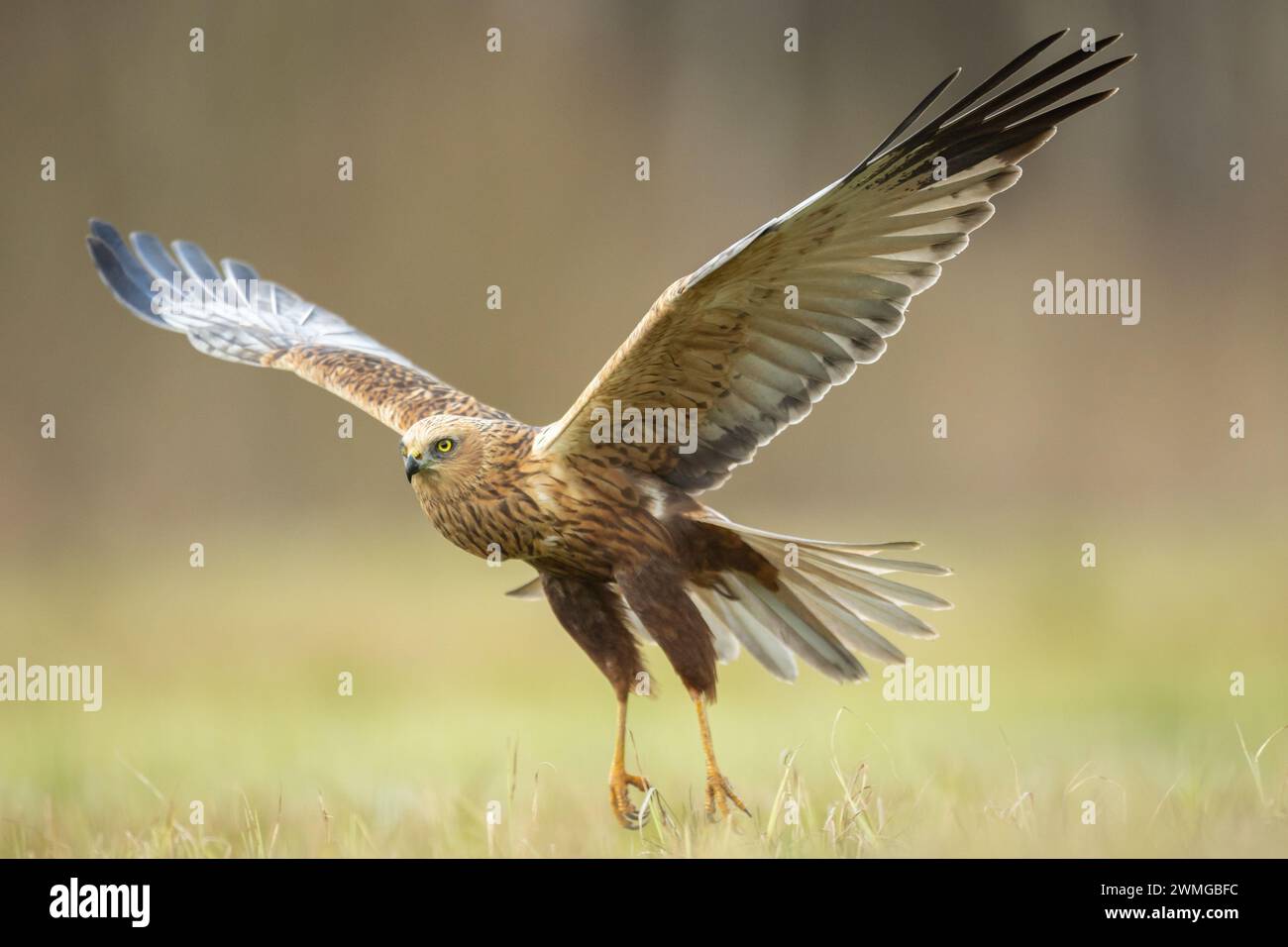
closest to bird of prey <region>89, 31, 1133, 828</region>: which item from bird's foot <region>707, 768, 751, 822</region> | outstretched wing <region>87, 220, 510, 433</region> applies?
bird's foot <region>707, 768, 751, 822</region>

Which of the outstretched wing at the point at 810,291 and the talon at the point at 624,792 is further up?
the outstretched wing at the point at 810,291

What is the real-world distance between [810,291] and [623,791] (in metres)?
1.23

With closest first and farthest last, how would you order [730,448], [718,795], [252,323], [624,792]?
[718,795] < [624,792] < [730,448] < [252,323]

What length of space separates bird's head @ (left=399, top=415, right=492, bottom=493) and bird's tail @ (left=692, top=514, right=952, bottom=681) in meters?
0.56

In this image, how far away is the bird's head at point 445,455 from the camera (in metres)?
3.28

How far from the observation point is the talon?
10.5 feet

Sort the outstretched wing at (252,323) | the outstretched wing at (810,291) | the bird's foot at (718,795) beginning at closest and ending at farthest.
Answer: the outstretched wing at (810,291)
the bird's foot at (718,795)
the outstretched wing at (252,323)

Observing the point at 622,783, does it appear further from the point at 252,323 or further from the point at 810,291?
the point at 252,323

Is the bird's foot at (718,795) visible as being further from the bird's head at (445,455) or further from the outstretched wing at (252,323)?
the outstretched wing at (252,323)

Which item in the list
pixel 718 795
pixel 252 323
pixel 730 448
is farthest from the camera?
pixel 252 323

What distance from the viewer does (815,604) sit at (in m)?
3.42

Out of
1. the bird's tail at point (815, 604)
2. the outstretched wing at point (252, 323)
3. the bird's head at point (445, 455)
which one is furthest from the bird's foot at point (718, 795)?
the outstretched wing at point (252, 323)

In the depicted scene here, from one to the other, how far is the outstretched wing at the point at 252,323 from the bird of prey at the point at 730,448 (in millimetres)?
699

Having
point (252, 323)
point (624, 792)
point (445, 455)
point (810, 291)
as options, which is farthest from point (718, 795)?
point (252, 323)
